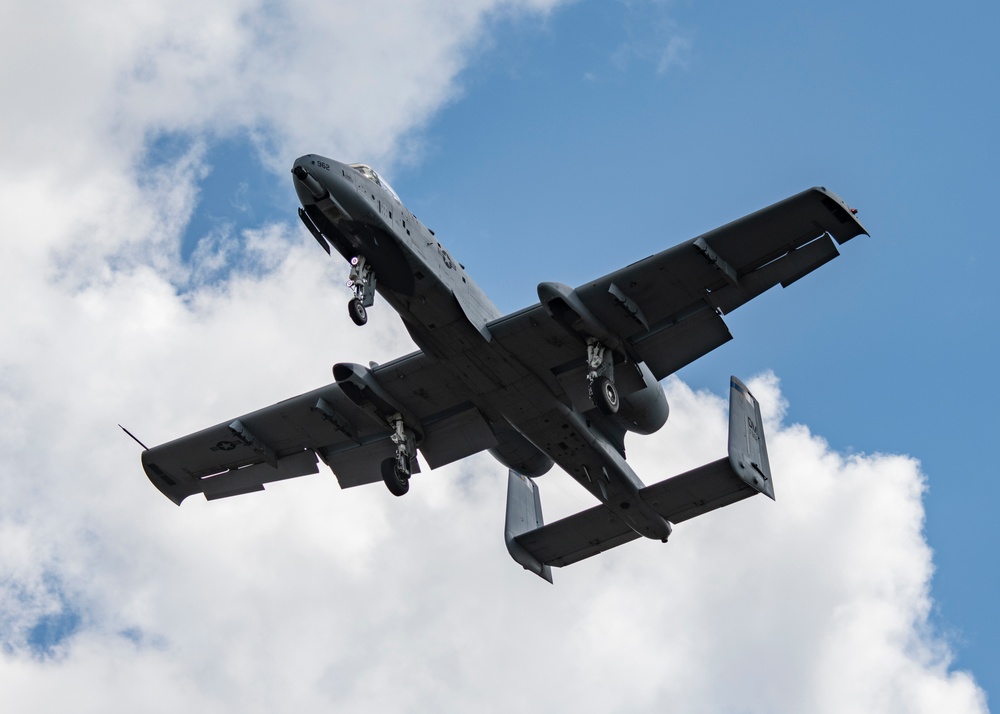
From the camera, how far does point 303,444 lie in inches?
1340

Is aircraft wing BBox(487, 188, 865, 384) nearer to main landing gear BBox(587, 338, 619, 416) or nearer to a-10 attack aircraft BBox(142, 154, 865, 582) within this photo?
a-10 attack aircraft BBox(142, 154, 865, 582)

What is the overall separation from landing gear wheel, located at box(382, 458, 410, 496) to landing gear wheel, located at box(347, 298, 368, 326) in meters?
5.71

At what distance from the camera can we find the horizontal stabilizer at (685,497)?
107 ft

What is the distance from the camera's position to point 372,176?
28.5 m

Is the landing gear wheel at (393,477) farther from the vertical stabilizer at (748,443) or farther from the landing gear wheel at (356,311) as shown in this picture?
the vertical stabilizer at (748,443)

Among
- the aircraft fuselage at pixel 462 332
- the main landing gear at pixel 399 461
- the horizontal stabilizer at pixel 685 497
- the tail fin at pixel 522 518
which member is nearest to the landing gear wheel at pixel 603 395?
the aircraft fuselage at pixel 462 332

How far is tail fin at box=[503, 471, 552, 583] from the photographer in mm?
35031

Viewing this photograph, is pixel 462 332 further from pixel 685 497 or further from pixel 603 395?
pixel 685 497

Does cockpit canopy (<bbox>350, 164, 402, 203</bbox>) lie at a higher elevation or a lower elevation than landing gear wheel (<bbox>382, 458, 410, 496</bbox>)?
higher

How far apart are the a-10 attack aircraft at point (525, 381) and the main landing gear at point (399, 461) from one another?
47 mm

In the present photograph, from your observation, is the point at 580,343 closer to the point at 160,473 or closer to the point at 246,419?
the point at 246,419

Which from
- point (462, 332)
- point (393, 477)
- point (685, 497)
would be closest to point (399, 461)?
point (393, 477)

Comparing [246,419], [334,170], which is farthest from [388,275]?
[246,419]

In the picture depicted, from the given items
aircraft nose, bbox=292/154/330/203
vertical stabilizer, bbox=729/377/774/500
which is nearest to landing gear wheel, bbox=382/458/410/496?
aircraft nose, bbox=292/154/330/203
